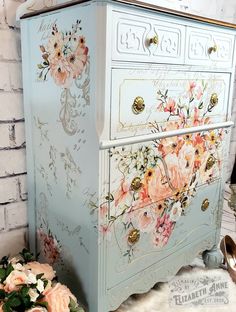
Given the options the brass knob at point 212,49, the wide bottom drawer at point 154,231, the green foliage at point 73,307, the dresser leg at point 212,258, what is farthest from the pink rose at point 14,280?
the brass knob at point 212,49

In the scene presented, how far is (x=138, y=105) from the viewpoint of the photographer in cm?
110

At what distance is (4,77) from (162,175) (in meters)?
0.73

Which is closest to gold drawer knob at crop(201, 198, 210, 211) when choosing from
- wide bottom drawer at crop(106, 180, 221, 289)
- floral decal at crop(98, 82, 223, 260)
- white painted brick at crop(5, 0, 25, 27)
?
wide bottom drawer at crop(106, 180, 221, 289)

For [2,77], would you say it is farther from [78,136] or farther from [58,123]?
[78,136]

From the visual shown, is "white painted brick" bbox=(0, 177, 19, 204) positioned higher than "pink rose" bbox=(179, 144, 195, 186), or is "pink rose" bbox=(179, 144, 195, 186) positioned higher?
"pink rose" bbox=(179, 144, 195, 186)

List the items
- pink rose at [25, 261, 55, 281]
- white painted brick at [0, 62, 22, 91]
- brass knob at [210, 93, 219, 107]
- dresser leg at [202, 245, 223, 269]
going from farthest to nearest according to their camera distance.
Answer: dresser leg at [202, 245, 223, 269]
brass knob at [210, 93, 219, 107]
white painted brick at [0, 62, 22, 91]
pink rose at [25, 261, 55, 281]

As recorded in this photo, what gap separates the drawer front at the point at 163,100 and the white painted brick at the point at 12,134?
53 cm

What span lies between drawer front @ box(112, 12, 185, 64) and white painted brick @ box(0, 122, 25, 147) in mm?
596

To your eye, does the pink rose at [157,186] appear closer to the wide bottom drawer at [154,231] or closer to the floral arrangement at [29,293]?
the wide bottom drawer at [154,231]

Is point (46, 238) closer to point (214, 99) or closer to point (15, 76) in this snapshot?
point (15, 76)

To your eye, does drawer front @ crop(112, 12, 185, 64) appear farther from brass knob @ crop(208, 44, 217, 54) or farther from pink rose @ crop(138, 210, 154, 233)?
pink rose @ crop(138, 210, 154, 233)

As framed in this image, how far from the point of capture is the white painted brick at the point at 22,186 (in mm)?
1434

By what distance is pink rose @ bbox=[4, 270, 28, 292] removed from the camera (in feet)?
3.51

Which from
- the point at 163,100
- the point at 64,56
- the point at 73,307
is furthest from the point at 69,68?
the point at 73,307
